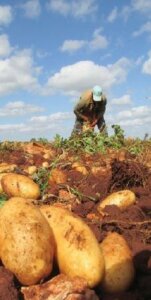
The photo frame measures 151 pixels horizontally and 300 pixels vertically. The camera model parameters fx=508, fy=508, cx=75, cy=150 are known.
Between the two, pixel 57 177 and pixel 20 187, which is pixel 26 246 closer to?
pixel 20 187

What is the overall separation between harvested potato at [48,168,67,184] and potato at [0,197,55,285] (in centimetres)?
198

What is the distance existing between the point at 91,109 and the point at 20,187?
6.00m

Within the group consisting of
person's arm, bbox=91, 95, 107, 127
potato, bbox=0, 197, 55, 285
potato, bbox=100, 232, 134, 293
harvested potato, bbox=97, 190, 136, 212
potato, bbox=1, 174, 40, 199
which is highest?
person's arm, bbox=91, 95, 107, 127

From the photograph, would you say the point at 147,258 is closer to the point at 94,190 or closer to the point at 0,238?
the point at 0,238

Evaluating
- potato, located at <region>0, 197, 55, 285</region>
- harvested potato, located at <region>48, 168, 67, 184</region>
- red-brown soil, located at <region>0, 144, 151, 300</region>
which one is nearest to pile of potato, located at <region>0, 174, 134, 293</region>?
potato, located at <region>0, 197, 55, 285</region>

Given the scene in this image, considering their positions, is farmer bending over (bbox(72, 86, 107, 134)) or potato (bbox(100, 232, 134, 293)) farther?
farmer bending over (bbox(72, 86, 107, 134))

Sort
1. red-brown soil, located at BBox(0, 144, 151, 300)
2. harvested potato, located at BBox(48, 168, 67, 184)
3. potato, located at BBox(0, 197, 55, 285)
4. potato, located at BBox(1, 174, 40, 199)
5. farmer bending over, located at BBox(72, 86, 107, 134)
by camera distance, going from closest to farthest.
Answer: potato, located at BBox(0, 197, 55, 285)
red-brown soil, located at BBox(0, 144, 151, 300)
potato, located at BBox(1, 174, 40, 199)
harvested potato, located at BBox(48, 168, 67, 184)
farmer bending over, located at BBox(72, 86, 107, 134)

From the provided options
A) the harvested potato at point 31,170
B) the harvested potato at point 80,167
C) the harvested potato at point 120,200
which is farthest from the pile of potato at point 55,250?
the harvested potato at point 80,167

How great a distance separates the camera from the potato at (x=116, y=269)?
3156mm

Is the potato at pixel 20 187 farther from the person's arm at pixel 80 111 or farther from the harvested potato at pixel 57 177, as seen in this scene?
the person's arm at pixel 80 111

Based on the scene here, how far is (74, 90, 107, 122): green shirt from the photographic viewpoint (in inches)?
407

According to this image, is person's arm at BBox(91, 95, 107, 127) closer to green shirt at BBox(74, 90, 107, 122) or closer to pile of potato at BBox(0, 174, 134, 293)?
green shirt at BBox(74, 90, 107, 122)

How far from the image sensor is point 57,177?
5109 millimetres

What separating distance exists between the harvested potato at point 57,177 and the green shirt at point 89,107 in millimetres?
5255
